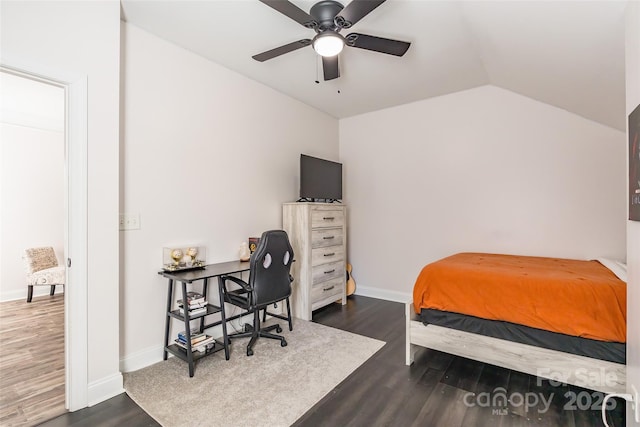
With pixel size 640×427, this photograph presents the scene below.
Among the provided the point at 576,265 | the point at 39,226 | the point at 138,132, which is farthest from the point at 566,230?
the point at 39,226

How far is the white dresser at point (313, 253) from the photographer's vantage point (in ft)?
11.2

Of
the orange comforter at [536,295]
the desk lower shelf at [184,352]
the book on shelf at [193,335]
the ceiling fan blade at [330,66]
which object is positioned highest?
the ceiling fan blade at [330,66]

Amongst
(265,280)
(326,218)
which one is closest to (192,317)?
(265,280)

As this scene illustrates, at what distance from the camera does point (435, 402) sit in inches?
74.9

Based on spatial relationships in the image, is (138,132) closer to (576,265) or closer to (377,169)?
(377,169)

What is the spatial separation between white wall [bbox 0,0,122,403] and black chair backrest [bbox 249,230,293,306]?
98 centimetres

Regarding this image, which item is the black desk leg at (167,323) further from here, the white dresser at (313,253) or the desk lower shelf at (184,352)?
the white dresser at (313,253)

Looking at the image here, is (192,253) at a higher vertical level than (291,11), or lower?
lower

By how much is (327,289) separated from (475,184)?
2.22 meters

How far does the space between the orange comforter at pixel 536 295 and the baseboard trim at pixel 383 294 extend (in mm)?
1665

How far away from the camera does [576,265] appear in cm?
257

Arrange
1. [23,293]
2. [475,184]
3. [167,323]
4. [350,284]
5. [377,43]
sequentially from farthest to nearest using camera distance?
[350,284]
[23,293]
[475,184]
[167,323]
[377,43]

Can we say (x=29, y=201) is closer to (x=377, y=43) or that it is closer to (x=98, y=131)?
(x=98, y=131)

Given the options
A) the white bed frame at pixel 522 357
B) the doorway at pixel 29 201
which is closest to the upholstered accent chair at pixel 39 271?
the doorway at pixel 29 201
